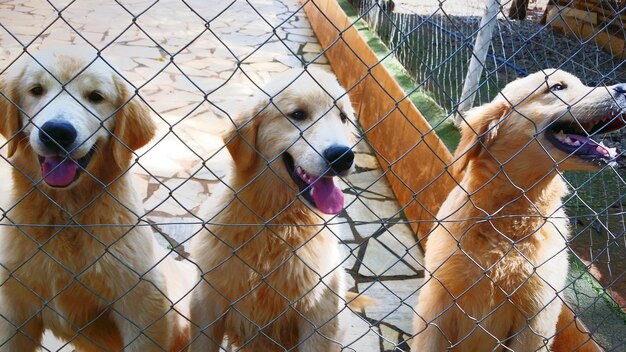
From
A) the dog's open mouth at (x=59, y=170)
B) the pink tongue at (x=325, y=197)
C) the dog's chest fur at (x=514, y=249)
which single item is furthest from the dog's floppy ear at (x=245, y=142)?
the dog's chest fur at (x=514, y=249)

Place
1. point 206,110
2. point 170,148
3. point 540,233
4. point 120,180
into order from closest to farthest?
point 120,180 < point 540,233 < point 170,148 < point 206,110

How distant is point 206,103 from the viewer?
6.05 m

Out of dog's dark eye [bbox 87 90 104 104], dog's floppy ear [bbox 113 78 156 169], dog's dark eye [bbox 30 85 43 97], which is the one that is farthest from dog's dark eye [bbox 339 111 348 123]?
dog's dark eye [bbox 30 85 43 97]

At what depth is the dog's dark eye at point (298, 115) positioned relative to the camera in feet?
8.04

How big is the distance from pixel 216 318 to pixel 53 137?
990 millimetres

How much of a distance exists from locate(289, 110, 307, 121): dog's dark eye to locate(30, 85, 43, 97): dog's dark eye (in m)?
0.99

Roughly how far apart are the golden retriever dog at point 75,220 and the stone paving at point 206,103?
0.66 feet

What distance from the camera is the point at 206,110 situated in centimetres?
575

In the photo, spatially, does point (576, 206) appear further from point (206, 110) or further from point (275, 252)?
point (206, 110)

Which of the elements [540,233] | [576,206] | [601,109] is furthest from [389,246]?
[601,109]

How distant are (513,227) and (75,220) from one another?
181cm

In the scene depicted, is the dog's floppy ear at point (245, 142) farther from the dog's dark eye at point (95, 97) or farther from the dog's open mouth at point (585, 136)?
the dog's open mouth at point (585, 136)

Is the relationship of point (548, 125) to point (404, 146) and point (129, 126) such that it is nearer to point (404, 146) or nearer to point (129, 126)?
point (129, 126)

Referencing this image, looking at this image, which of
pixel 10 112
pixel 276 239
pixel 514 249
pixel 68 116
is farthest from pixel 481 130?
pixel 10 112
